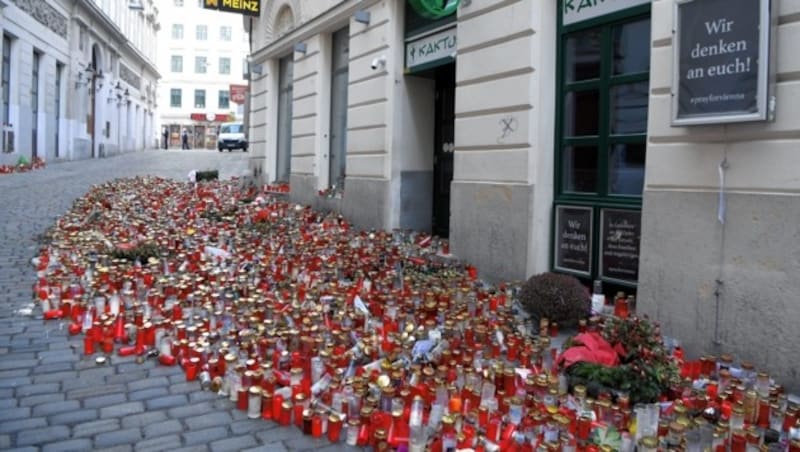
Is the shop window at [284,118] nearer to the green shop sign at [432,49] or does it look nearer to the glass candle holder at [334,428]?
the green shop sign at [432,49]

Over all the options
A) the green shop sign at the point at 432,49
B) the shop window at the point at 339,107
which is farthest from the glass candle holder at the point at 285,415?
the shop window at the point at 339,107

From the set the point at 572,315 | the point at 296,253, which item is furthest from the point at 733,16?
the point at 296,253

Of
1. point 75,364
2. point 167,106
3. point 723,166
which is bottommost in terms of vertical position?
point 75,364

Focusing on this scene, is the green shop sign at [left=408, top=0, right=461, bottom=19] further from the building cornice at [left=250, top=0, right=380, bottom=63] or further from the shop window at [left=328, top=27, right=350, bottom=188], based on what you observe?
the shop window at [left=328, top=27, right=350, bottom=188]

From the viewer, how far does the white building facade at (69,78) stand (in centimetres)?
2673

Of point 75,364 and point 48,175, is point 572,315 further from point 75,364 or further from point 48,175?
point 48,175

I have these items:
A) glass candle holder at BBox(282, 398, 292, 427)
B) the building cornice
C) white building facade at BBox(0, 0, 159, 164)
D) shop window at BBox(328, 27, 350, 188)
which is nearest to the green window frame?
glass candle holder at BBox(282, 398, 292, 427)

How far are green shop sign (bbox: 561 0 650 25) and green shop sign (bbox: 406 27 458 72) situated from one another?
2.01 meters

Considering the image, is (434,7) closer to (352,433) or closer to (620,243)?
(620,243)

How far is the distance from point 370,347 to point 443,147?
6057mm

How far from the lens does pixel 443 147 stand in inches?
415

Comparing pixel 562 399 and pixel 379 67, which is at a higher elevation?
pixel 379 67

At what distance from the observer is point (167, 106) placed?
72625 millimetres

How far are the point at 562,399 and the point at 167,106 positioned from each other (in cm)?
7461
